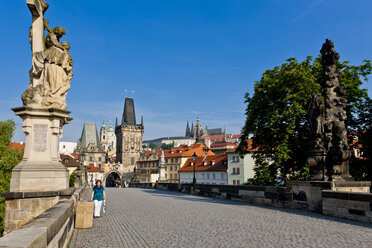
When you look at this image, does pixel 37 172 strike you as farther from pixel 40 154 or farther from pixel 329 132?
pixel 329 132

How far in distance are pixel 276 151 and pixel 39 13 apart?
15.6m

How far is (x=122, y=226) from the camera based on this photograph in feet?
28.9

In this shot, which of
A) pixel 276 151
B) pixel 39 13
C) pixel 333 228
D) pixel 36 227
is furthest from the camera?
pixel 276 151

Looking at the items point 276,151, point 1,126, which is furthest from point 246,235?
point 1,126

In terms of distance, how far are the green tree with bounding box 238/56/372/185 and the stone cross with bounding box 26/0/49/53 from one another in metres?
14.9

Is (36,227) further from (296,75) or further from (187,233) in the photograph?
(296,75)

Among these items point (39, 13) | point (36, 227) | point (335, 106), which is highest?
point (39, 13)

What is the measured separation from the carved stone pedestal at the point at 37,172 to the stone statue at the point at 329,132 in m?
8.26

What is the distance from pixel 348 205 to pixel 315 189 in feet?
5.80

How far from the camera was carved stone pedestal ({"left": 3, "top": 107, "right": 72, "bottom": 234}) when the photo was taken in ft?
24.0

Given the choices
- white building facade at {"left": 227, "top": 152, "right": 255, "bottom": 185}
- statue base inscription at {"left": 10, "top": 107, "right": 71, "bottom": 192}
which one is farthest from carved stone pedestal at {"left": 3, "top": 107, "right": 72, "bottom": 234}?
white building facade at {"left": 227, "top": 152, "right": 255, "bottom": 185}

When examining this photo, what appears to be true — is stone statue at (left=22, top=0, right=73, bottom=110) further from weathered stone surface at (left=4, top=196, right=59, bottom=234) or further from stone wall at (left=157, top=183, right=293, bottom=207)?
stone wall at (left=157, top=183, right=293, bottom=207)

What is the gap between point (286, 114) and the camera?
2002 cm

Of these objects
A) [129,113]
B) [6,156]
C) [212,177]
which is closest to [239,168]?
[212,177]
